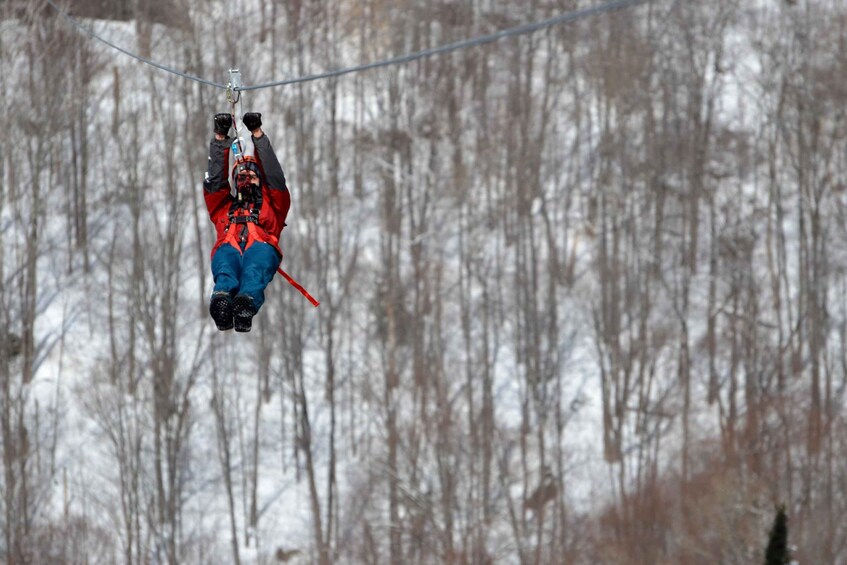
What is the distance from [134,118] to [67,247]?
344cm

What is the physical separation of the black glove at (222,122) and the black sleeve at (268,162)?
212 millimetres

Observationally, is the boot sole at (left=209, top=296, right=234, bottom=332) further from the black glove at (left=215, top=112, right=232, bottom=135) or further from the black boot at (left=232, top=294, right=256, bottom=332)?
the black glove at (left=215, top=112, right=232, bottom=135)

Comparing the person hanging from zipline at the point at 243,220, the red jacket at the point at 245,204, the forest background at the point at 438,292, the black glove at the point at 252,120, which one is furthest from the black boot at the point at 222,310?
the forest background at the point at 438,292

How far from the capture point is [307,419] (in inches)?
1005

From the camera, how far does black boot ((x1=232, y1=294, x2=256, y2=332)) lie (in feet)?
25.5

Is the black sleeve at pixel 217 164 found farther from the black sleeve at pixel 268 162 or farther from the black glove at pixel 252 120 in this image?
the black glove at pixel 252 120

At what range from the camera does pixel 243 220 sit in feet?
27.3

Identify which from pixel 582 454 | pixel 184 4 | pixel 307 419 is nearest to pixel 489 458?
pixel 582 454

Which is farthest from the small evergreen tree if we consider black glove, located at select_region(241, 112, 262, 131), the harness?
black glove, located at select_region(241, 112, 262, 131)

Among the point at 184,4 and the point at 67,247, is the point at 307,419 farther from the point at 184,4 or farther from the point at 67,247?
the point at 184,4

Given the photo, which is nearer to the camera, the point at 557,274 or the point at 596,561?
the point at 596,561

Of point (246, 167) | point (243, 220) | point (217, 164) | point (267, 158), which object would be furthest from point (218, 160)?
point (243, 220)

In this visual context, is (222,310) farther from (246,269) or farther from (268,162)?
(268,162)

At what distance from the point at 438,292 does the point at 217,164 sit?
20.1 meters
